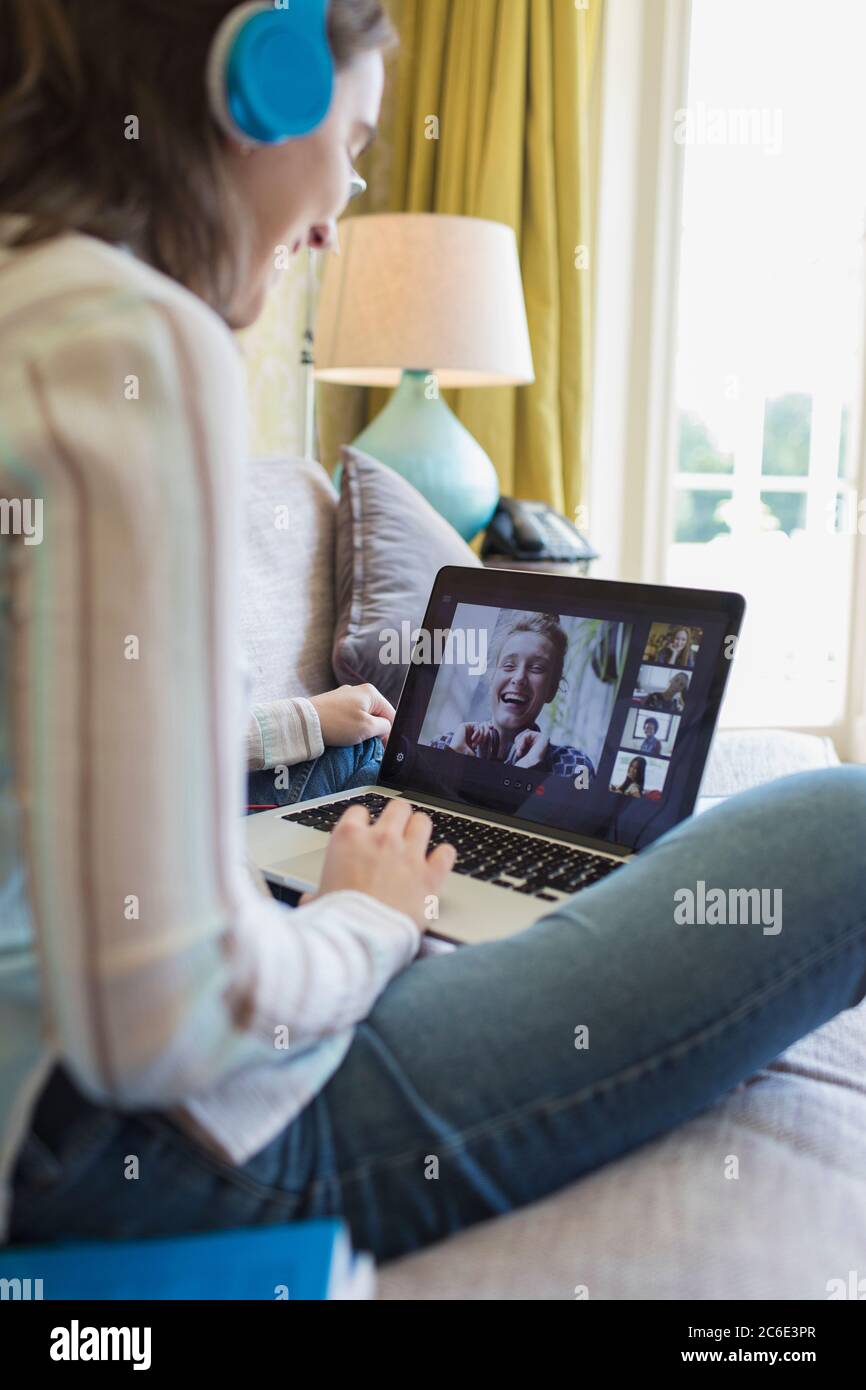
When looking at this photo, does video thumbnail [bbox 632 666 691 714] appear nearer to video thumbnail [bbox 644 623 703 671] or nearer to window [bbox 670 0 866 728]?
video thumbnail [bbox 644 623 703 671]

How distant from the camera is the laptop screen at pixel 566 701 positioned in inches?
38.0

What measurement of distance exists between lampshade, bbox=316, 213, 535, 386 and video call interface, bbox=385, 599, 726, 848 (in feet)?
4.10

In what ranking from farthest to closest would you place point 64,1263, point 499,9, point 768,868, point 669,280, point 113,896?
1. point 669,280
2. point 499,9
3. point 768,868
4. point 64,1263
5. point 113,896

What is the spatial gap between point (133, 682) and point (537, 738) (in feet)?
2.05

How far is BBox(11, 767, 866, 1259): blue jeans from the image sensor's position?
602mm

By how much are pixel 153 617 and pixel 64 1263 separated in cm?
35

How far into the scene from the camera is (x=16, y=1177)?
0.58m

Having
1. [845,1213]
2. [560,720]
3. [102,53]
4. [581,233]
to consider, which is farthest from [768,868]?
[581,233]

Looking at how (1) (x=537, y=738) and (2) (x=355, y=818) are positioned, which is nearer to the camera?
(2) (x=355, y=818)

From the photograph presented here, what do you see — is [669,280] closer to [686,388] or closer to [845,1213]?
[686,388]

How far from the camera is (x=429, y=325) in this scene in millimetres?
2277
